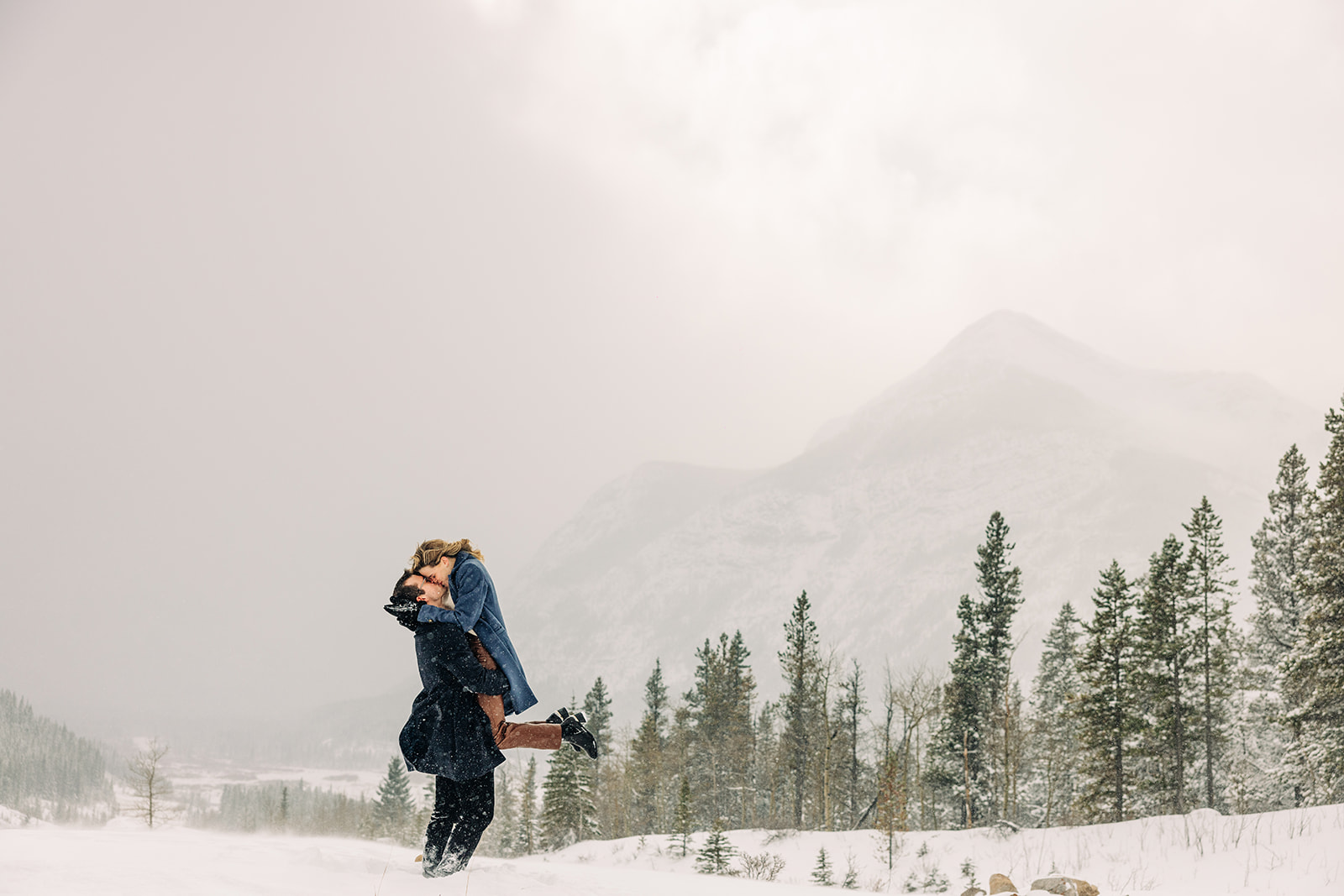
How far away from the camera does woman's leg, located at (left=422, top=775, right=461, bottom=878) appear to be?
4.66m

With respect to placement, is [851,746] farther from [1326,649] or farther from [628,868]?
[628,868]

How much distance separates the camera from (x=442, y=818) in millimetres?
4953

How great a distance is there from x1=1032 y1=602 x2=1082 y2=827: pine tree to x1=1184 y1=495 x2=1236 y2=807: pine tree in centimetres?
746

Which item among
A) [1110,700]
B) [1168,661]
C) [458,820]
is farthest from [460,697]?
[1168,661]

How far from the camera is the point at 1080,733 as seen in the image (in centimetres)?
3362

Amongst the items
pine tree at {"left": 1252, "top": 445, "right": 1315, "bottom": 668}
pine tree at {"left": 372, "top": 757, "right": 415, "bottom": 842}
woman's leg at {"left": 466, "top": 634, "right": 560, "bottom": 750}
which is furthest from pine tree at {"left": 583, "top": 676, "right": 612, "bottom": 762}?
woman's leg at {"left": 466, "top": 634, "right": 560, "bottom": 750}

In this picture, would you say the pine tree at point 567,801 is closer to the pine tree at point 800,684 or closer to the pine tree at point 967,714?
the pine tree at point 800,684

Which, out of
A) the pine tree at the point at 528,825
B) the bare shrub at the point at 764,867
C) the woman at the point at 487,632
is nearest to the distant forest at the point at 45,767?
the pine tree at the point at 528,825

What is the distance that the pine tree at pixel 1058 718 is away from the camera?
148 feet

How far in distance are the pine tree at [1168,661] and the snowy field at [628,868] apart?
14568 millimetres

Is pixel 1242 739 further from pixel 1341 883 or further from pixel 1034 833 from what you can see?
pixel 1341 883

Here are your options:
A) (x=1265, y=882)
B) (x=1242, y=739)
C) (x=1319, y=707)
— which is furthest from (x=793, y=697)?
(x=1265, y=882)

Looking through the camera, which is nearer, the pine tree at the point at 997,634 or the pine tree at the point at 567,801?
the pine tree at the point at 997,634

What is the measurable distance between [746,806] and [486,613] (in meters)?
62.0
